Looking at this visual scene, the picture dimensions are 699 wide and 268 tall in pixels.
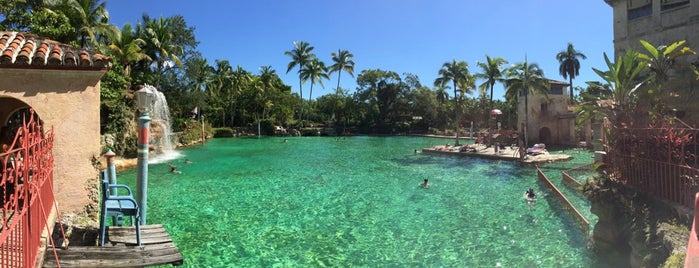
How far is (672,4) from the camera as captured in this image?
1631 cm

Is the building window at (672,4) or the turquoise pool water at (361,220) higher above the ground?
the building window at (672,4)

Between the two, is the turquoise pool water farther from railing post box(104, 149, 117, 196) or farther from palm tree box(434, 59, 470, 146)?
palm tree box(434, 59, 470, 146)

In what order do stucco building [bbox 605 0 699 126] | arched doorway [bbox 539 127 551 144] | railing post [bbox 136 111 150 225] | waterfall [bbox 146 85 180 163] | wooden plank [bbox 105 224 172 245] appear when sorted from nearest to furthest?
wooden plank [bbox 105 224 172 245]
railing post [bbox 136 111 150 225]
stucco building [bbox 605 0 699 126]
waterfall [bbox 146 85 180 163]
arched doorway [bbox 539 127 551 144]

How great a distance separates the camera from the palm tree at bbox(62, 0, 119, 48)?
26.4 m

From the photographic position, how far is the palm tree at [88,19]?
86.7ft

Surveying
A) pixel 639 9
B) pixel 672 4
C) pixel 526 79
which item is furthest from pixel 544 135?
pixel 672 4

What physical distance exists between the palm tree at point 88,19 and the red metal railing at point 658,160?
30.4 metres

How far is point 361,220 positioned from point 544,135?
34646 millimetres

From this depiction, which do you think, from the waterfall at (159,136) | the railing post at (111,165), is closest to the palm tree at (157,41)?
the waterfall at (159,136)

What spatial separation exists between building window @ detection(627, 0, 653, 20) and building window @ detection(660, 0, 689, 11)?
0.54 m

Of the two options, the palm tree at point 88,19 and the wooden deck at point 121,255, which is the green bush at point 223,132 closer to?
the palm tree at point 88,19

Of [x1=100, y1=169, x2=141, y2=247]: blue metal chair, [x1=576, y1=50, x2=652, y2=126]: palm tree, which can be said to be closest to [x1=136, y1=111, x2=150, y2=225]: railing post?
[x1=100, y1=169, x2=141, y2=247]: blue metal chair

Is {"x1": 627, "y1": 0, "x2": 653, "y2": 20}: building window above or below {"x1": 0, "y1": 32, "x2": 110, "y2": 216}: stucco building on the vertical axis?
above

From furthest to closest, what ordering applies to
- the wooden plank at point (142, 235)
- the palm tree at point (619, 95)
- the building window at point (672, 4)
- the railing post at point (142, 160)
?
the building window at point (672, 4) < the palm tree at point (619, 95) < the railing post at point (142, 160) < the wooden plank at point (142, 235)
